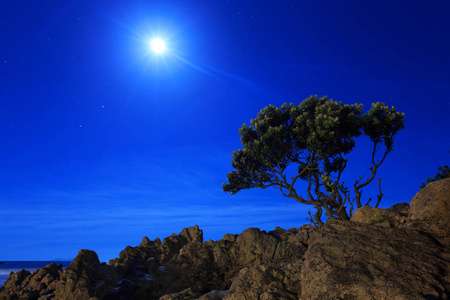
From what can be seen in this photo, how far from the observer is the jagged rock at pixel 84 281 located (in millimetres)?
19062

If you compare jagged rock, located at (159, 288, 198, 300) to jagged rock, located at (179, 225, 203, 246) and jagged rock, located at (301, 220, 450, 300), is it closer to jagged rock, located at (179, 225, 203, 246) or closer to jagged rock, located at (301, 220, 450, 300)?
jagged rock, located at (301, 220, 450, 300)

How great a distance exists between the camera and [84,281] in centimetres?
1948

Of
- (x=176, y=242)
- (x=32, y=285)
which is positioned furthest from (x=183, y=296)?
(x=32, y=285)

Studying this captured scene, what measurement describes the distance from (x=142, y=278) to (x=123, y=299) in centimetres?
200

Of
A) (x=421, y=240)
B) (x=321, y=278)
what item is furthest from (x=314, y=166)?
(x=321, y=278)

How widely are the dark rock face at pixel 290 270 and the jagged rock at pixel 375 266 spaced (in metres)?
0.02

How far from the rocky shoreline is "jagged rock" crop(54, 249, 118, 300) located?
0.19ft

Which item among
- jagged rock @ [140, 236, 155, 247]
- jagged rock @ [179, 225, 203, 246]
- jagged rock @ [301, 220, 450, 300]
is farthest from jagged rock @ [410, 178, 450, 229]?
jagged rock @ [140, 236, 155, 247]

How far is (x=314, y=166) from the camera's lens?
30.5 m

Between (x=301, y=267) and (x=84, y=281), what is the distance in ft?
48.1

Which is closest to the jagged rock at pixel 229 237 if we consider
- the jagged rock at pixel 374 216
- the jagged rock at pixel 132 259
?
the jagged rock at pixel 132 259

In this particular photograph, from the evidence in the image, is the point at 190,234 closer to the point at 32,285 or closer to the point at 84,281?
the point at 84,281

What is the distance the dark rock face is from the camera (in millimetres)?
8422

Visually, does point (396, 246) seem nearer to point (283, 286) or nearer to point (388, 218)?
point (283, 286)
